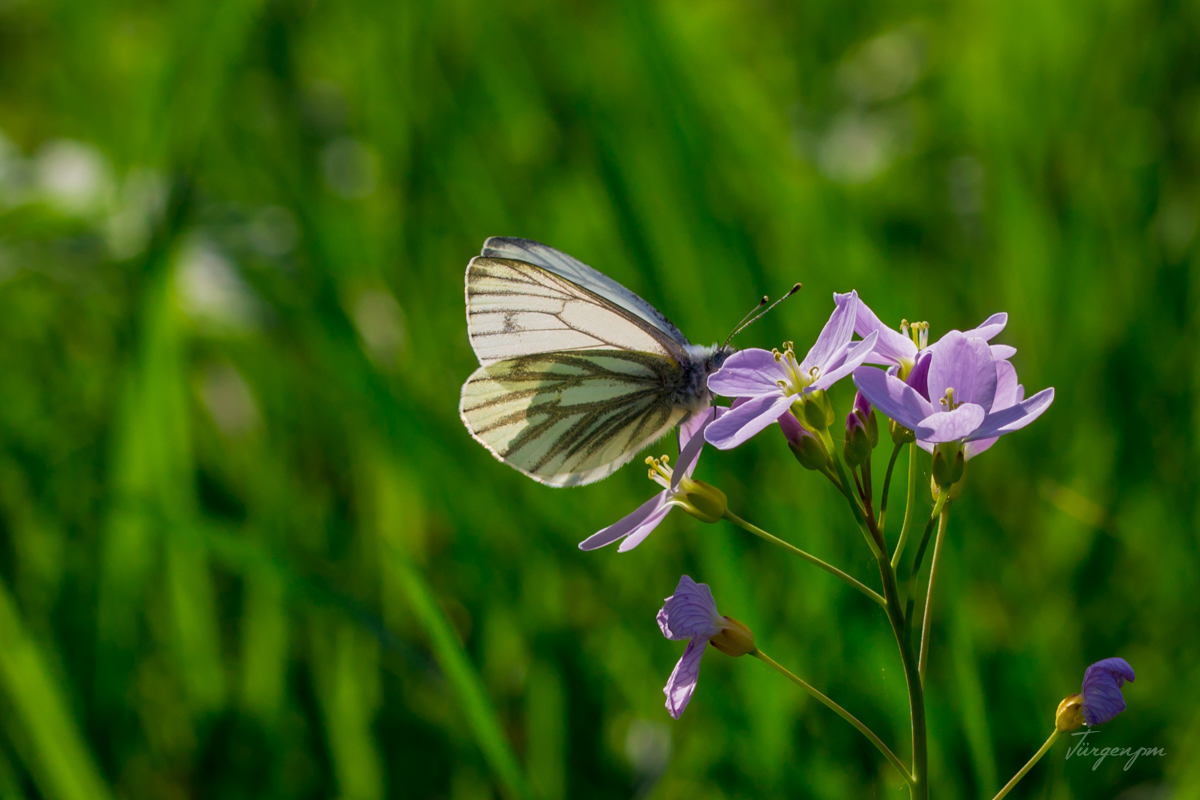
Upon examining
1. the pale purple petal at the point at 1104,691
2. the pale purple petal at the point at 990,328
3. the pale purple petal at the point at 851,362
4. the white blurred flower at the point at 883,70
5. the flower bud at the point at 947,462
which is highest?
the white blurred flower at the point at 883,70

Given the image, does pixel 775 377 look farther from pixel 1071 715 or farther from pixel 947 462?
pixel 1071 715

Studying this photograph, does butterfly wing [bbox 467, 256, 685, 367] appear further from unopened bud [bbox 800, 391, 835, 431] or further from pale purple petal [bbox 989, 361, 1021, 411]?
pale purple petal [bbox 989, 361, 1021, 411]

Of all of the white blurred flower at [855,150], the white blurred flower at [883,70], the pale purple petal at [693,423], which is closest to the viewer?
the pale purple petal at [693,423]

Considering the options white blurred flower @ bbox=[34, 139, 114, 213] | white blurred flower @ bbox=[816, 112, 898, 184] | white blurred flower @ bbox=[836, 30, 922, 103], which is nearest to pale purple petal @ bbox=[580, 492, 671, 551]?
white blurred flower @ bbox=[34, 139, 114, 213]

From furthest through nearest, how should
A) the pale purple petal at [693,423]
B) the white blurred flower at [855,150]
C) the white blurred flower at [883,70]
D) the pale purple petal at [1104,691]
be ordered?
the white blurred flower at [883,70]
the white blurred flower at [855,150]
the pale purple petal at [693,423]
the pale purple petal at [1104,691]

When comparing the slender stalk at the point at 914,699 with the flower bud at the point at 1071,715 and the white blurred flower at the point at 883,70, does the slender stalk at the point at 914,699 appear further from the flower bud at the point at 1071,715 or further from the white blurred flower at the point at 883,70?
the white blurred flower at the point at 883,70

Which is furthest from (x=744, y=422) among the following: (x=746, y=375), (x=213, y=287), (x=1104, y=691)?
(x=213, y=287)

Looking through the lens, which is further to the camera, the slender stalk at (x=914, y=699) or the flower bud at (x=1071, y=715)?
the flower bud at (x=1071, y=715)

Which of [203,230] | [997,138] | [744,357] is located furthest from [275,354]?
[997,138]

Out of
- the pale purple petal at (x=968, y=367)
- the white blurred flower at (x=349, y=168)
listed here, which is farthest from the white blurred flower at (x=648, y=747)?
the white blurred flower at (x=349, y=168)
